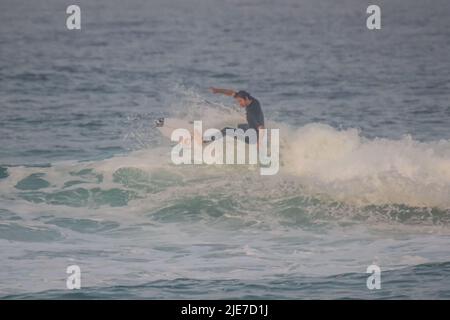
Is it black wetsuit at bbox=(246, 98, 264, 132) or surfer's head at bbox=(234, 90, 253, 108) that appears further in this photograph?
black wetsuit at bbox=(246, 98, 264, 132)

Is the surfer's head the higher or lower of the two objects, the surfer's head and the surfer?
the higher

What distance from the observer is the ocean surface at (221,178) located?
1163 centimetres

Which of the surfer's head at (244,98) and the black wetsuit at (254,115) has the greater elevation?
the surfer's head at (244,98)

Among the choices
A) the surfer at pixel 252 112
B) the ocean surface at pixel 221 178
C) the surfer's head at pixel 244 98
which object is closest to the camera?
the ocean surface at pixel 221 178

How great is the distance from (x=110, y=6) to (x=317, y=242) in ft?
65.4

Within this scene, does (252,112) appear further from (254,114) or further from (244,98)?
(244,98)

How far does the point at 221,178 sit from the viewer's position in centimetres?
1477

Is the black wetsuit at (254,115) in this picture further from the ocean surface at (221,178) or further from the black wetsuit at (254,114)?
the ocean surface at (221,178)

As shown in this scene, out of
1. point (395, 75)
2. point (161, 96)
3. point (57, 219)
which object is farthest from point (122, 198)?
point (395, 75)

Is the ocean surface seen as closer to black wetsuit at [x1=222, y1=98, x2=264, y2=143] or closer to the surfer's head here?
black wetsuit at [x1=222, y1=98, x2=264, y2=143]

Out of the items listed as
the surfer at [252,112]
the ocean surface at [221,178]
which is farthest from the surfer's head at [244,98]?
the ocean surface at [221,178]

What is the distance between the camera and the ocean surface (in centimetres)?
1163

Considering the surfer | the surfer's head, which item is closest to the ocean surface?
the surfer
